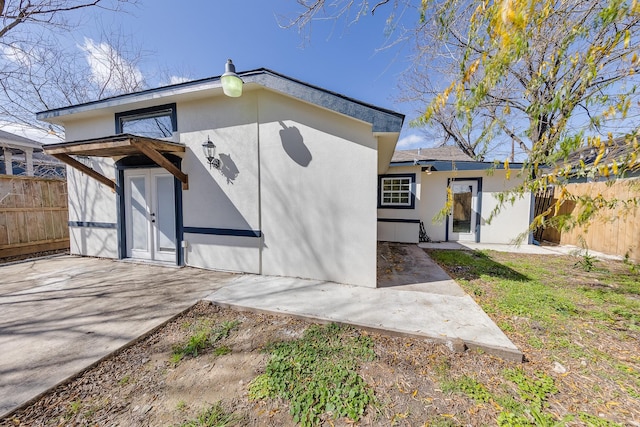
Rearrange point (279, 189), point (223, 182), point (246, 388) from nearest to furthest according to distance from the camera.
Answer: point (246, 388), point (279, 189), point (223, 182)

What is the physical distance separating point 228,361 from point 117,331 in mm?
1510

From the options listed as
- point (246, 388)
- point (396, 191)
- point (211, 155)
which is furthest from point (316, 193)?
point (396, 191)

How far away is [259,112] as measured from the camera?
4332mm

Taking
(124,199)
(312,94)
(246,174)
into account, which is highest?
(312,94)

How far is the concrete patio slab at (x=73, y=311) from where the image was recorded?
6.98ft

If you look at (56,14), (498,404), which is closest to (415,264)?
(498,404)

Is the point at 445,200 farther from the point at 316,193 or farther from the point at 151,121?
the point at 151,121

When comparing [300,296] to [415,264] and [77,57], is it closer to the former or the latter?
[415,264]

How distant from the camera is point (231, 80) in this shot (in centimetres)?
332

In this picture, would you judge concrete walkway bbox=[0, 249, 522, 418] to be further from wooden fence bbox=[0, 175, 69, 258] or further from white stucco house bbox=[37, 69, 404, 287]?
wooden fence bbox=[0, 175, 69, 258]

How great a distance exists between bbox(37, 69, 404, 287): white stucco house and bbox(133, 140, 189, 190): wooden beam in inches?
0.8

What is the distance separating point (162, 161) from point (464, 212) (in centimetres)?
902

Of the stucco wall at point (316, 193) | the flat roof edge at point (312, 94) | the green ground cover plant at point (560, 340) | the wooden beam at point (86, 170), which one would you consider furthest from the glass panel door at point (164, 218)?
the green ground cover plant at point (560, 340)

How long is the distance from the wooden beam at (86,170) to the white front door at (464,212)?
9.84 m
